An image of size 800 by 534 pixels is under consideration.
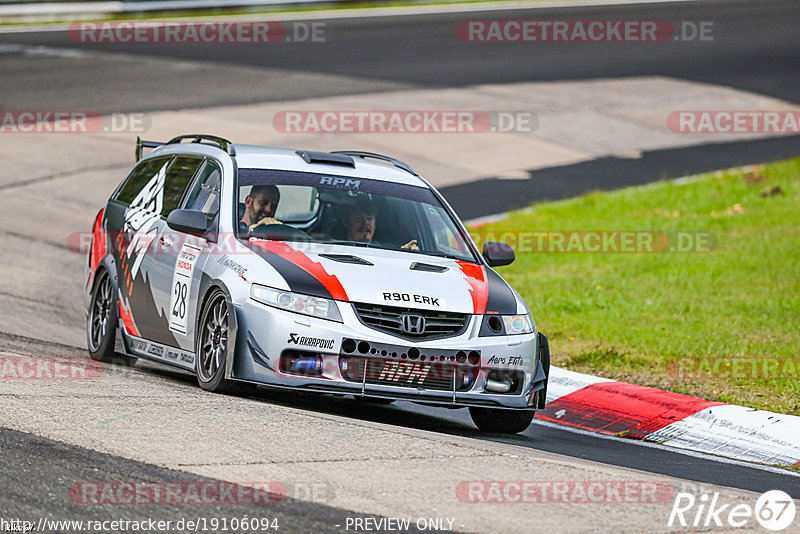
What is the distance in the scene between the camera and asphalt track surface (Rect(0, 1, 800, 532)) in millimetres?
A: 7453

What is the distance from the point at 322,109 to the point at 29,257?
10338mm

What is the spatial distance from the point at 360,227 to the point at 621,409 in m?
2.35

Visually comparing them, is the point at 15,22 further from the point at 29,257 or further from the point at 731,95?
the point at 29,257

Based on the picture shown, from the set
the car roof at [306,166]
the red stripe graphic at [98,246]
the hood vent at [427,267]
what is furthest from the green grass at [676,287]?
the red stripe graphic at [98,246]

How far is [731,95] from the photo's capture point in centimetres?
2792

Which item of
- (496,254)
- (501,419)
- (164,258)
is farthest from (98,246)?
(501,419)

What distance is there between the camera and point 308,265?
818 cm

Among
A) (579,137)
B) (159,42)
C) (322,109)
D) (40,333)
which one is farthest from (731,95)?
(40,333)
